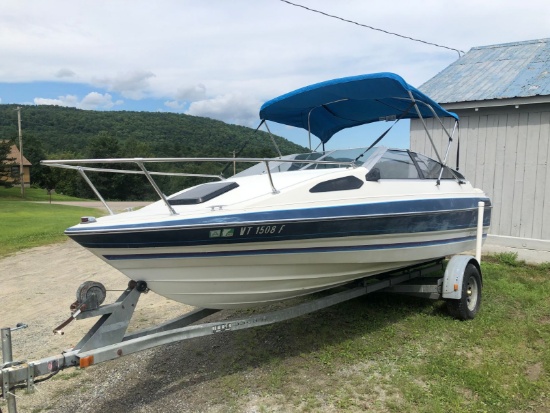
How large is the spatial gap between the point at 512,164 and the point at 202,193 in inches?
246

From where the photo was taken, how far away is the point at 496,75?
859cm

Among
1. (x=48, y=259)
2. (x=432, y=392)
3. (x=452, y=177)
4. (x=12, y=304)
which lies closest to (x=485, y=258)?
(x=452, y=177)

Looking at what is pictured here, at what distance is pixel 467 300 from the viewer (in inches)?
195

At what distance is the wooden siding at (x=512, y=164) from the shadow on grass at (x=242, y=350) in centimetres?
322

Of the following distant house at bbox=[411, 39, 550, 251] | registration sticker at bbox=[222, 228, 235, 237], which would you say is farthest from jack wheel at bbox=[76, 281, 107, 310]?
distant house at bbox=[411, 39, 550, 251]

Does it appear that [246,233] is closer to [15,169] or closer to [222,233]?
[222,233]

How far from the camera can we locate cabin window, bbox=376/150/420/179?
441 cm

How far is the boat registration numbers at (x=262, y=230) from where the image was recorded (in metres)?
3.26

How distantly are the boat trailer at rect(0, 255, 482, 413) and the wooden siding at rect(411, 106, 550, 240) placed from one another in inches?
124

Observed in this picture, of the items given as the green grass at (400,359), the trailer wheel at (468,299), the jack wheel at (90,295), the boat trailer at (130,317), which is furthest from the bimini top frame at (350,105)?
the jack wheel at (90,295)

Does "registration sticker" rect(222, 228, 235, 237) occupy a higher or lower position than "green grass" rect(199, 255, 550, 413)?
higher

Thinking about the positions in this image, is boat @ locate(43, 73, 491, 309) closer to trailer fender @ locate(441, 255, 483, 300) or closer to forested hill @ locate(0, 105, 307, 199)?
trailer fender @ locate(441, 255, 483, 300)

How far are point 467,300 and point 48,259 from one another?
8180 millimetres

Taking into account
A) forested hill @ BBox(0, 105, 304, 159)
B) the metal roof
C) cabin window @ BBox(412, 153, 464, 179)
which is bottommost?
cabin window @ BBox(412, 153, 464, 179)
